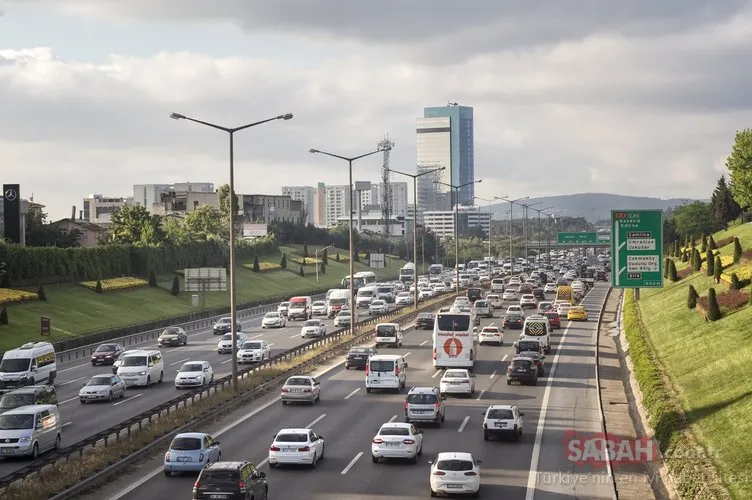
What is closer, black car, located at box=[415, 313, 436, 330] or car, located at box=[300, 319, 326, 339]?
car, located at box=[300, 319, 326, 339]

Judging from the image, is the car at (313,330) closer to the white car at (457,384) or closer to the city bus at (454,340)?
Result: the city bus at (454,340)

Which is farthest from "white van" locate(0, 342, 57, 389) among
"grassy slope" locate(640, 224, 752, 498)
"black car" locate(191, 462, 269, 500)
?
"grassy slope" locate(640, 224, 752, 498)

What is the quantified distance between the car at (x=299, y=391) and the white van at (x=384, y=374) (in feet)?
13.9

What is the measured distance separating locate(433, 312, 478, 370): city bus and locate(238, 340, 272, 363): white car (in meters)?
12.2

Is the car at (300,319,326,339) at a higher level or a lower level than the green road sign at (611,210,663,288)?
lower

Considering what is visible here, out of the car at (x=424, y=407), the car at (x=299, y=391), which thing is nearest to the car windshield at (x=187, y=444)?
the car at (x=424, y=407)

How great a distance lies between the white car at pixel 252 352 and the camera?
66562mm

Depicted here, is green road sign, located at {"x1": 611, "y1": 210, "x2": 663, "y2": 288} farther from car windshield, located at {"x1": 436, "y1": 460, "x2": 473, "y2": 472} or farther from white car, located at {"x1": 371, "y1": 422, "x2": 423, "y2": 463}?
car windshield, located at {"x1": 436, "y1": 460, "x2": 473, "y2": 472}

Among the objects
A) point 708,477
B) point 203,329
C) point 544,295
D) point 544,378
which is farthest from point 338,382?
point 544,295

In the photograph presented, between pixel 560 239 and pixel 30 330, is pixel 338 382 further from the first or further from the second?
pixel 560 239

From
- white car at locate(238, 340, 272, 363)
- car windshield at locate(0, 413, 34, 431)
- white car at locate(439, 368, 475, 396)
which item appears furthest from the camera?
white car at locate(238, 340, 272, 363)

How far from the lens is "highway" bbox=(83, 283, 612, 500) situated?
31.2 m

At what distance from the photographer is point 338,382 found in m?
57.3

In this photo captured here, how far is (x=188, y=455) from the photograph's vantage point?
3334 cm
